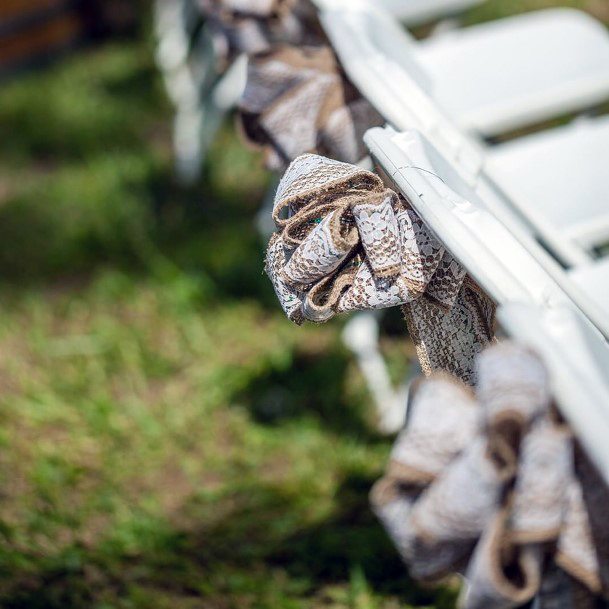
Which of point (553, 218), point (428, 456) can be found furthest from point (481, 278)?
point (553, 218)

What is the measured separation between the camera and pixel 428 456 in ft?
3.09

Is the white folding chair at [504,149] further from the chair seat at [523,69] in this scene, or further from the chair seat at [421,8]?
the chair seat at [421,8]

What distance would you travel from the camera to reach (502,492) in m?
0.91

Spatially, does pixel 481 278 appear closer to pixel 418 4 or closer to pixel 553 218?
pixel 553 218

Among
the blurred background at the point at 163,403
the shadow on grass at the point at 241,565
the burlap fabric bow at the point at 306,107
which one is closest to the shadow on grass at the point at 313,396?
the blurred background at the point at 163,403

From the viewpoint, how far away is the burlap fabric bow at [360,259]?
1.07 m

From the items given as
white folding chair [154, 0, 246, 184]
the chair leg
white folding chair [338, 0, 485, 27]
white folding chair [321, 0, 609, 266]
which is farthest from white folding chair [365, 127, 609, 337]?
white folding chair [154, 0, 246, 184]

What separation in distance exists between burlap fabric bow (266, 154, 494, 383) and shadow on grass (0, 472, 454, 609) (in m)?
0.81

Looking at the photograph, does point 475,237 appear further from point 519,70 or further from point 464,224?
point 519,70

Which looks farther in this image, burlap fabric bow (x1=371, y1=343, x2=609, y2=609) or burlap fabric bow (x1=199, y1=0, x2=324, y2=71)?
burlap fabric bow (x1=199, y1=0, x2=324, y2=71)

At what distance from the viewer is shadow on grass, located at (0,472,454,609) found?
1750mm

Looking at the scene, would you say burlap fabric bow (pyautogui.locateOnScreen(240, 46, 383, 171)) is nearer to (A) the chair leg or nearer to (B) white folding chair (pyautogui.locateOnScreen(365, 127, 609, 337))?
(B) white folding chair (pyautogui.locateOnScreen(365, 127, 609, 337))

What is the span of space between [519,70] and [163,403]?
1.27 meters

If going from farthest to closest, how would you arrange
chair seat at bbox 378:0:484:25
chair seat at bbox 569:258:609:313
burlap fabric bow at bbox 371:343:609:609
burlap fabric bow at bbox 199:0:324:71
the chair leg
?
chair seat at bbox 378:0:484:25 < the chair leg < burlap fabric bow at bbox 199:0:324:71 < chair seat at bbox 569:258:609:313 < burlap fabric bow at bbox 371:343:609:609
